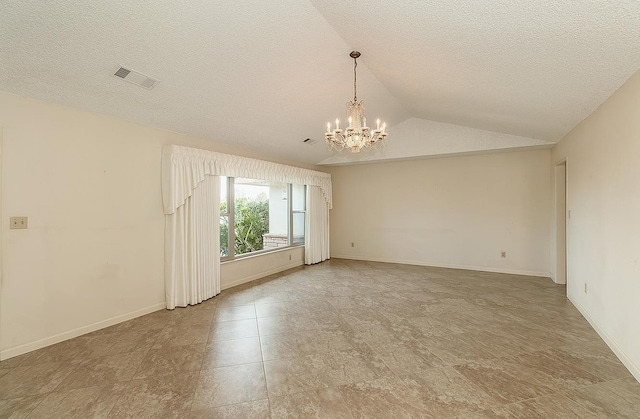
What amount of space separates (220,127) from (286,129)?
3.51 feet

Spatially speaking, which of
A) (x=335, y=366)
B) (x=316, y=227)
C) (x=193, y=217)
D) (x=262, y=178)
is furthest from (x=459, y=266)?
(x=193, y=217)

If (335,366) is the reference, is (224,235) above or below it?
above

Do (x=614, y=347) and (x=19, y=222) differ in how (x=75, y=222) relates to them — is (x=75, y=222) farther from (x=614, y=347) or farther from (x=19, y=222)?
(x=614, y=347)

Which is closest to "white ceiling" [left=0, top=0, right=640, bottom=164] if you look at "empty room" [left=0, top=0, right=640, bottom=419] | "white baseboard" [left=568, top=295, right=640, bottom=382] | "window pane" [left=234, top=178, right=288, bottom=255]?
"empty room" [left=0, top=0, right=640, bottom=419]

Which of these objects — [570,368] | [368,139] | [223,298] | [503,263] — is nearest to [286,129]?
[368,139]

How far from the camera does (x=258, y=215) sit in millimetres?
5910

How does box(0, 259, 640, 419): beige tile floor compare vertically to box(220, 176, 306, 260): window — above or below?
below

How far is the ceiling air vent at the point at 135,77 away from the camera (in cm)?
270

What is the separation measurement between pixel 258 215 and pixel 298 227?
1.25 meters

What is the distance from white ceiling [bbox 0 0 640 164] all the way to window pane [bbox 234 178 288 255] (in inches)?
56.4

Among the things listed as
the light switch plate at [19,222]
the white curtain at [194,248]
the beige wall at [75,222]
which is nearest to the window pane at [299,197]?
the white curtain at [194,248]

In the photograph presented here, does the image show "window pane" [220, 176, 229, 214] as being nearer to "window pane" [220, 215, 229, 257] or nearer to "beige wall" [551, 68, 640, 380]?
"window pane" [220, 215, 229, 257]

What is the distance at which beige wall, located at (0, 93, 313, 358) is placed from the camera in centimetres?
267

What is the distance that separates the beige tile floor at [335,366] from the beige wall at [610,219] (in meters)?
0.27
